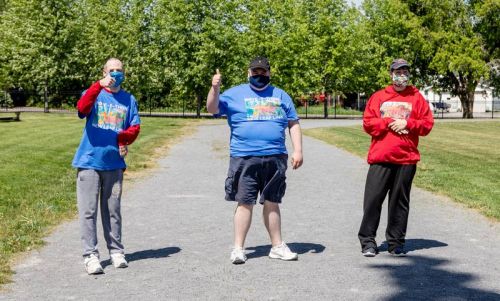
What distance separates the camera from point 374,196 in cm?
664

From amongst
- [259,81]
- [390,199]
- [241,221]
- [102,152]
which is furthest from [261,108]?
[390,199]

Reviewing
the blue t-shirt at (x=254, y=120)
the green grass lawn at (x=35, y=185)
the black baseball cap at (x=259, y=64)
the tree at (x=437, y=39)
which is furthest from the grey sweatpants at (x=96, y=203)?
the tree at (x=437, y=39)

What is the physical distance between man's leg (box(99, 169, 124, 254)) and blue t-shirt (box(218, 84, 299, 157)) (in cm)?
103

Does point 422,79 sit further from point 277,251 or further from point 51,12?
point 277,251

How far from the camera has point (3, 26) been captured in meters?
58.2

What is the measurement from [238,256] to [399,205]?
1.70m

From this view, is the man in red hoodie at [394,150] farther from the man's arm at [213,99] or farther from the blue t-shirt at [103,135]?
the blue t-shirt at [103,135]

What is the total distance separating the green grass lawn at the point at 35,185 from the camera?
23.6 feet

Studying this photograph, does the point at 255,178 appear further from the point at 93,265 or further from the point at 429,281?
the point at 429,281

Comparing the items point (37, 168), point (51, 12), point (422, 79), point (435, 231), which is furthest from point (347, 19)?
point (435, 231)

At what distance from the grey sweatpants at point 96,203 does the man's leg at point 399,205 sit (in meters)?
2.51

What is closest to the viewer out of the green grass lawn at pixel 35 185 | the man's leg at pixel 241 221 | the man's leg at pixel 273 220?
the man's leg at pixel 241 221

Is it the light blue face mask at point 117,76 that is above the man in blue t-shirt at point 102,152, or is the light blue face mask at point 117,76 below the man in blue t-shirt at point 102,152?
above

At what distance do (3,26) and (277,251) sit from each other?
2246 inches
